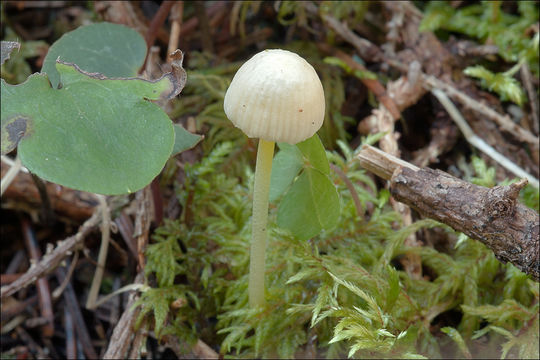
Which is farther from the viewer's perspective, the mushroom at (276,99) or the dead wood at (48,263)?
the dead wood at (48,263)

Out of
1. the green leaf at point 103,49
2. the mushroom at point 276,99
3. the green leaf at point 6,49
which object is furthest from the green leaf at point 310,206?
the green leaf at point 6,49

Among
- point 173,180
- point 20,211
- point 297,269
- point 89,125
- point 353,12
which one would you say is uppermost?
point 89,125

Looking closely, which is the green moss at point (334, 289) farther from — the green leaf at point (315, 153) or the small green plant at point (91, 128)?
the small green plant at point (91, 128)

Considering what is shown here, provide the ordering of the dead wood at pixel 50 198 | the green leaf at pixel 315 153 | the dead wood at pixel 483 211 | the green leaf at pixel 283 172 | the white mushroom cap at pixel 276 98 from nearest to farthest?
the white mushroom cap at pixel 276 98 < the dead wood at pixel 483 211 < the green leaf at pixel 315 153 < the green leaf at pixel 283 172 < the dead wood at pixel 50 198

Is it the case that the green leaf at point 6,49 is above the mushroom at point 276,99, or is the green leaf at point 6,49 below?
below

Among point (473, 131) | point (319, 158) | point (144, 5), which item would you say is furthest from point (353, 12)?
point (319, 158)

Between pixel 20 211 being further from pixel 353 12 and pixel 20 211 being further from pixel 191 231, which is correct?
pixel 353 12

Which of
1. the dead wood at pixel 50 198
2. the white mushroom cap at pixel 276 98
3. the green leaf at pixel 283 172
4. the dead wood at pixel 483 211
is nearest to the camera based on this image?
the white mushroom cap at pixel 276 98

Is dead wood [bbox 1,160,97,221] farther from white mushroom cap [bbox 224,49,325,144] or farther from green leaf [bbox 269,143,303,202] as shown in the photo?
white mushroom cap [bbox 224,49,325,144]

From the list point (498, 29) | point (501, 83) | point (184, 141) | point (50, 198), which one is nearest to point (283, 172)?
point (184, 141)
